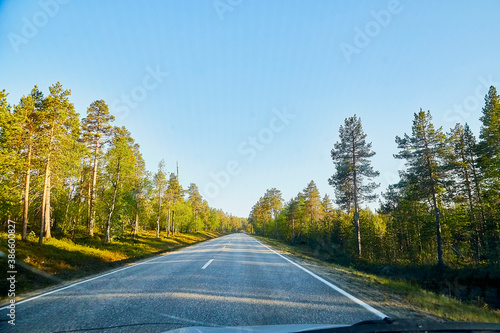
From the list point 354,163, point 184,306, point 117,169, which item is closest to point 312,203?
point 354,163

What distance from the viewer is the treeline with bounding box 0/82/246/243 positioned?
1579 centimetres

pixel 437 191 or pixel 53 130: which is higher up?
pixel 53 130

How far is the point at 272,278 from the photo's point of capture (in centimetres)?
749

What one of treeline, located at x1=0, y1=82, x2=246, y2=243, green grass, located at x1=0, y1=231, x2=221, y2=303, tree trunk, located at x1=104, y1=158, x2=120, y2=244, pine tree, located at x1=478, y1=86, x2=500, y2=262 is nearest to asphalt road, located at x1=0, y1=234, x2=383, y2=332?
green grass, located at x1=0, y1=231, x2=221, y2=303

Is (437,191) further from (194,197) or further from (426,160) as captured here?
(194,197)

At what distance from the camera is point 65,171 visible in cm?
1980

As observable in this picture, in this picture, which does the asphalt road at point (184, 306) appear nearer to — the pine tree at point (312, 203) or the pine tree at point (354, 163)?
the pine tree at point (354, 163)

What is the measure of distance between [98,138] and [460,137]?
40826 mm

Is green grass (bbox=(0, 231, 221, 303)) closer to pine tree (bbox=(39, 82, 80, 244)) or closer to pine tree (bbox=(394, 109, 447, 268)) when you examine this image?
pine tree (bbox=(39, 82, 80, 244))

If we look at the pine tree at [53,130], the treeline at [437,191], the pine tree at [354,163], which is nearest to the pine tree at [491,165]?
the treeline at [437,191]

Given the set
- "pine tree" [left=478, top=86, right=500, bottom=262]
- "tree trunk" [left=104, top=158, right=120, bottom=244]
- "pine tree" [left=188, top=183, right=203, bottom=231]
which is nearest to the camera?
"pine tree" [left=478, top=86, right=500, bottom=262]

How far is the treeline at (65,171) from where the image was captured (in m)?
15.8

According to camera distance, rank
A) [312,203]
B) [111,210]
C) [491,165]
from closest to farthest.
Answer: [491,165]
[111,210]
[312,203]

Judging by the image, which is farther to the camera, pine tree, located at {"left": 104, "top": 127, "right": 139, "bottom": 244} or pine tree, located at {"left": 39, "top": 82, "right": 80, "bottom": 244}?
pine tree, located at {"left": 104, "top": 127, "right": 139, "bottom": 244}
